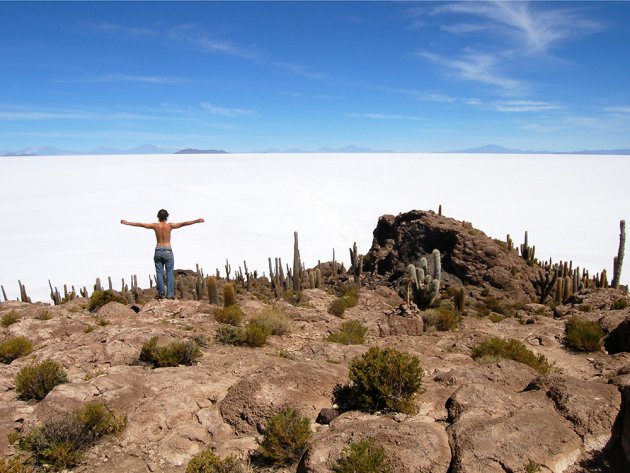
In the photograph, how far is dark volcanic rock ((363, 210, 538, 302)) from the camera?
19312 mm

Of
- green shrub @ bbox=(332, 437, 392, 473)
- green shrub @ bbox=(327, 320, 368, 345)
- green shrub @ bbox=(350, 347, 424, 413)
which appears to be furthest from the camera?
green shrub @ bbox=(327, 320, 368, 345)

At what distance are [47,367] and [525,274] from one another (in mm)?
19018

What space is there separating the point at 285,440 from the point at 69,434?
2.36 metres

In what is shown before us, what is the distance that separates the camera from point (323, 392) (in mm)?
5922

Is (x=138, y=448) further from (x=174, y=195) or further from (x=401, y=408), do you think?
(x=174, y=195)

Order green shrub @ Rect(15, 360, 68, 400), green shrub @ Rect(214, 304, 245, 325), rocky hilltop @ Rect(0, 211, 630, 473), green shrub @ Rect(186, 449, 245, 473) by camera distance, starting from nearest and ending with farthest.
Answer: rocky hilltop @ Rect(0, 211, 630, 473)
green shrub @ Rect(186, 449, 245, 473)
green shrub @ Rect(15, 360, 68, 400)
green shrub @ Rect(214, 304, 245, 325)

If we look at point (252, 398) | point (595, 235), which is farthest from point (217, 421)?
point (595, 235)

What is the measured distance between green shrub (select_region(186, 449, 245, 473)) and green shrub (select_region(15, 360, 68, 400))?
2757 mm

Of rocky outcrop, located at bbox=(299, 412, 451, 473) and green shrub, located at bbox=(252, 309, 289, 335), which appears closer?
rocky outcrop, located at bbox=(299, 412, 451, 473)

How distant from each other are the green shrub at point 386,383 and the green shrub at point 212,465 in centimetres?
166

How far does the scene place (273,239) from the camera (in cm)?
4612

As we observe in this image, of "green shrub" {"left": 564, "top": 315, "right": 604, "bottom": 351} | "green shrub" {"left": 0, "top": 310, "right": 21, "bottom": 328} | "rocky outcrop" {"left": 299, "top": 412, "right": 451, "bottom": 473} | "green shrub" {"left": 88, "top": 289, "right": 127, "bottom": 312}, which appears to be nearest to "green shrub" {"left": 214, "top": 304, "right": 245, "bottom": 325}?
"green shrub" {"left": 88, "top": 289, "right": 127, "bottom": 312}

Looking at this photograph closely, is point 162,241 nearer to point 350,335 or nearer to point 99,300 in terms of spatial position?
point 99,300

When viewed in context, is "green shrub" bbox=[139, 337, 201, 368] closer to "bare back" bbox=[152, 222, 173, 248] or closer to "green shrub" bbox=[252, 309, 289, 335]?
"green shrub" bbox=[252, 309, 289, 335]
